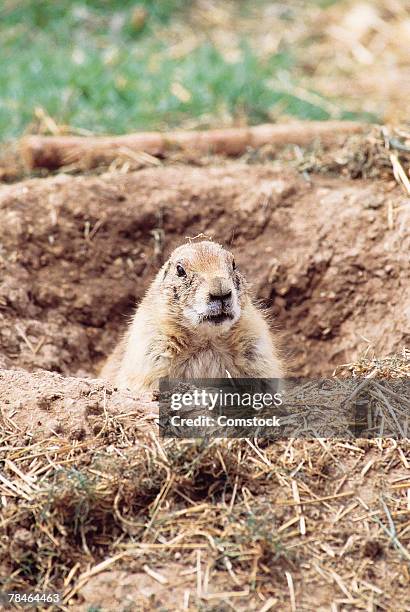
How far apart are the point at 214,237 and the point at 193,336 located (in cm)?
182

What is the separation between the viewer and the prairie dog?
17.5ft

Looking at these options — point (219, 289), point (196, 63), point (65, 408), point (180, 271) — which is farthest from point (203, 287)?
point (196, 63)

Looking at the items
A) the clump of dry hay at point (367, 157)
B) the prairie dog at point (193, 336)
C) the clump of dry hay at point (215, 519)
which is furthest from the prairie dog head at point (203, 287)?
the clump of dry hay at point (367, 157)

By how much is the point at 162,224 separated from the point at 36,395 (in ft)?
9.41

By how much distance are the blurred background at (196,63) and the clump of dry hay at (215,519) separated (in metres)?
4.67

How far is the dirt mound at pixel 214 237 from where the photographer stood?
21.7 feet

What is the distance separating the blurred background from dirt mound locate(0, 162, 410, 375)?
1.41 meters

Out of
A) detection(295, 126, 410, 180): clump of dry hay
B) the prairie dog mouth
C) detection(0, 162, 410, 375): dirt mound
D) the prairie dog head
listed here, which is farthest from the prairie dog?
detection(295, 126, 410, 180): clump of dry hay

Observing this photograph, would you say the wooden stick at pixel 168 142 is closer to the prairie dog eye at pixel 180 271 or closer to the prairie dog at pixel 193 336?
the prairie dog at pixel 193 336

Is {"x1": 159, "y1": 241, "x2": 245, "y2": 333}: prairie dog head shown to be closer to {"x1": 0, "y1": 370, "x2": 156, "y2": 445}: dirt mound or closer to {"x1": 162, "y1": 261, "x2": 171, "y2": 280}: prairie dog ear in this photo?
{"x1": 162, "y1": 261, "x2": 171, "y2": 280}: prairie dog ear

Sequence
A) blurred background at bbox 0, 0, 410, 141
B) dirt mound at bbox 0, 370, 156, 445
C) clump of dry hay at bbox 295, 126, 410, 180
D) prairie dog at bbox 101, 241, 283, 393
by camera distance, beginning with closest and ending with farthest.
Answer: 1. dirt mound at bbox 0, 370, 156, 445
2. prairie dog at bbox 101, 241, 283, 393
3. clump of dry hay at bbox 295, 126, 410, 180
4. blurred background at bbox 0, 0, 410, 141

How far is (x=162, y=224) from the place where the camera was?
23.5 ft

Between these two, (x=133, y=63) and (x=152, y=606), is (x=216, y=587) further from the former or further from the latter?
(x=133, y=63)

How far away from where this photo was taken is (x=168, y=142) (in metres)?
7.80
